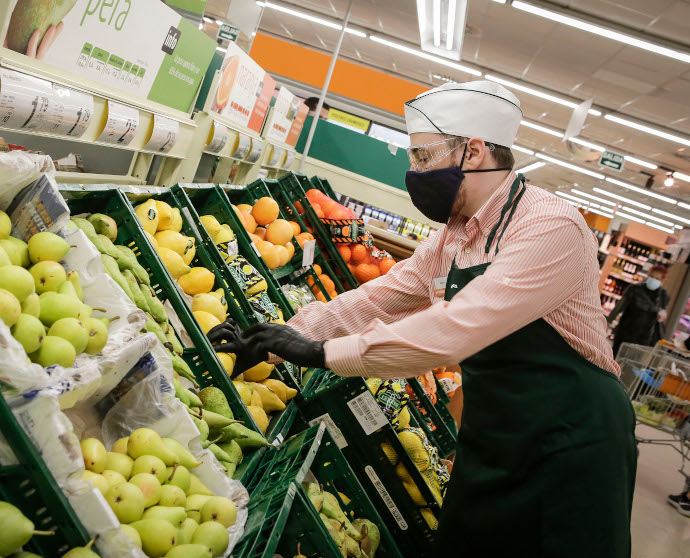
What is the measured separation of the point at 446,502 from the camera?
73.0 inches

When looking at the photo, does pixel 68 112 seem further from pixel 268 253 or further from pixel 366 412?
pixel 268 253

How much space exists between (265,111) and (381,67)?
465 inches

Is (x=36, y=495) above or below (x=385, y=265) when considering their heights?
below

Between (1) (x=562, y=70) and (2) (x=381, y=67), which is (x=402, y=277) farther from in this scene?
(2) (x=381, y=67)

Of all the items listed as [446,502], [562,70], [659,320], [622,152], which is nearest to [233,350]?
[446,502]

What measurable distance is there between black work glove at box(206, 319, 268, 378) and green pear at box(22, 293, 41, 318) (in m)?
0.74

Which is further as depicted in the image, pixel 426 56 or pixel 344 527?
pixel 426 56

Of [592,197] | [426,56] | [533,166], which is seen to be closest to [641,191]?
[533,166]

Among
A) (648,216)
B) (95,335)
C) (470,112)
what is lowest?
(95,335)

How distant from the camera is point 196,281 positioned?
2275 mm

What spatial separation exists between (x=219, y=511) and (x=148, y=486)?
8.0 inches

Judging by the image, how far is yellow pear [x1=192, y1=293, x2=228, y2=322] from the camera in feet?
7.22

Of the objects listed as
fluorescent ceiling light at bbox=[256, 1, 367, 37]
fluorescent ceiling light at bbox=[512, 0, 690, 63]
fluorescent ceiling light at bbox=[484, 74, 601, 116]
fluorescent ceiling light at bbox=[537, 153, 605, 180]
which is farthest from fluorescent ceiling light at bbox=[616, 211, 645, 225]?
fluorescent ceiling light at bbox=[512, 0, 690, 63]

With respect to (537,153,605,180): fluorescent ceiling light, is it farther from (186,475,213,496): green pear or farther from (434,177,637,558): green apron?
(186,475,213,496): green pear
